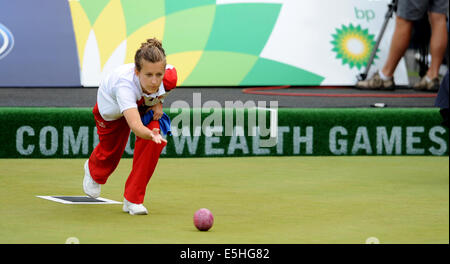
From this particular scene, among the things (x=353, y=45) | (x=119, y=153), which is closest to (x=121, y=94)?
(x=119, y=153)

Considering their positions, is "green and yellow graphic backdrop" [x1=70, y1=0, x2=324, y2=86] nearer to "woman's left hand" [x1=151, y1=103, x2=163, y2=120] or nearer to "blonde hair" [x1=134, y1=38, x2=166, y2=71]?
"woman's left hand" [x1=151, y1=103, x2=163, y2=120]

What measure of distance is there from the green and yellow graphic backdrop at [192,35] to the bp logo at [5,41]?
526 mm

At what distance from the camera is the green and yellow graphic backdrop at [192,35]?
748 cm

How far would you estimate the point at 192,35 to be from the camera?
757 centimetres

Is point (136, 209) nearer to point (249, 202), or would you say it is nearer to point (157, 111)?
point (157, 111)

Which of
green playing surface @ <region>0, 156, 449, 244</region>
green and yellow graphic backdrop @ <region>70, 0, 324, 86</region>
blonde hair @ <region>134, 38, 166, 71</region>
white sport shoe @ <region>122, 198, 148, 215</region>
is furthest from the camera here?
green and yellow graphic backdrop @ <region>70, 0, 324, 86</region>

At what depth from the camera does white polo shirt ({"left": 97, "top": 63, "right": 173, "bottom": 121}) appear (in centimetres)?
414

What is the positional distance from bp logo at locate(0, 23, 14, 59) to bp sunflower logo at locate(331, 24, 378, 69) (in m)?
2.68

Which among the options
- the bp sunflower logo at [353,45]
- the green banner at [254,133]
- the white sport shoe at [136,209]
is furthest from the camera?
the bp sunflower logo at [353,45]

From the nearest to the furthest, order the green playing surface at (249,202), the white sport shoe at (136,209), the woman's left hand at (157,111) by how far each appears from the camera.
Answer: the green playing surface at (249,202), the white sport shoe at (136,209), the woman's left hand at (157,111)

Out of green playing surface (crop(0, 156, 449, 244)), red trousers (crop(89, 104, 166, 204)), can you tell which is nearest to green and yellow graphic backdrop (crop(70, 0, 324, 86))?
green playing surface (crop(0, 156, 449, 244))

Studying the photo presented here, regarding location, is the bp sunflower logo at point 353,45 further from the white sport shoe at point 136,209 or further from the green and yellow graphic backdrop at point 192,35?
the white sport shoe at point 136,209

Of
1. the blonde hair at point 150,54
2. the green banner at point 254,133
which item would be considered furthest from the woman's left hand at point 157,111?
the green banner at point 254,133

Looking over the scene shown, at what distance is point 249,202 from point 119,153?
0.70 m
